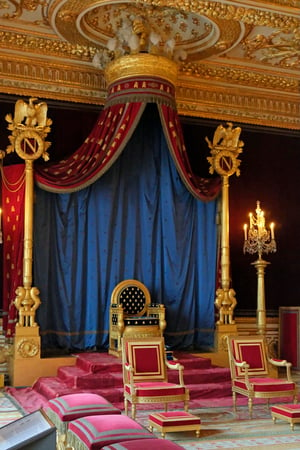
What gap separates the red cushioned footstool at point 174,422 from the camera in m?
4.73

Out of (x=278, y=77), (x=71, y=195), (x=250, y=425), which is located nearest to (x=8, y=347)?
(x=71, y=195)

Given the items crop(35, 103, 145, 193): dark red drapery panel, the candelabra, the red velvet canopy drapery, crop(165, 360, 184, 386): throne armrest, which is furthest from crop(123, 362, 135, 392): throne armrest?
the candelabra

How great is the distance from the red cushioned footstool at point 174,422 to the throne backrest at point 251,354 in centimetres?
142

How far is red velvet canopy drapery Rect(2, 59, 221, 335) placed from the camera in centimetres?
734

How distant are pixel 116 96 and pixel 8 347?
138 inches

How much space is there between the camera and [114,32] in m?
7.76

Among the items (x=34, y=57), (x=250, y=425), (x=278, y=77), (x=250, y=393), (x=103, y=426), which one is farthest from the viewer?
(x=278, y=77)

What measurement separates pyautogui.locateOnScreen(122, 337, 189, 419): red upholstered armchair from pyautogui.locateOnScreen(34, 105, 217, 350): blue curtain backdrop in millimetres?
1994

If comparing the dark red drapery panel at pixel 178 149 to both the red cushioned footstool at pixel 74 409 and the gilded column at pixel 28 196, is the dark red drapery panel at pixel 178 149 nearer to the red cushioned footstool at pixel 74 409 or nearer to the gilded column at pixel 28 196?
the gilded column at pixel 28 196

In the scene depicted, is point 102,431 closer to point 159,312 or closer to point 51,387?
point 51,387

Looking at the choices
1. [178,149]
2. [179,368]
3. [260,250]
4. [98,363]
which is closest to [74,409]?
[179,368]

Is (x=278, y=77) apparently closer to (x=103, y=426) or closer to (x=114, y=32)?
(x=114, y=32)

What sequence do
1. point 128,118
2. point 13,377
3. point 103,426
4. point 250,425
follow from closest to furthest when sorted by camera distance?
1. point 103,426
2. point 250,425
3. point 13,377
4. point 128,118

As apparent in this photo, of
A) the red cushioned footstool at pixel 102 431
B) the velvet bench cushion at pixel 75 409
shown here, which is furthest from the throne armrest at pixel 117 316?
the red cushioned footstool at pixel 102 431
